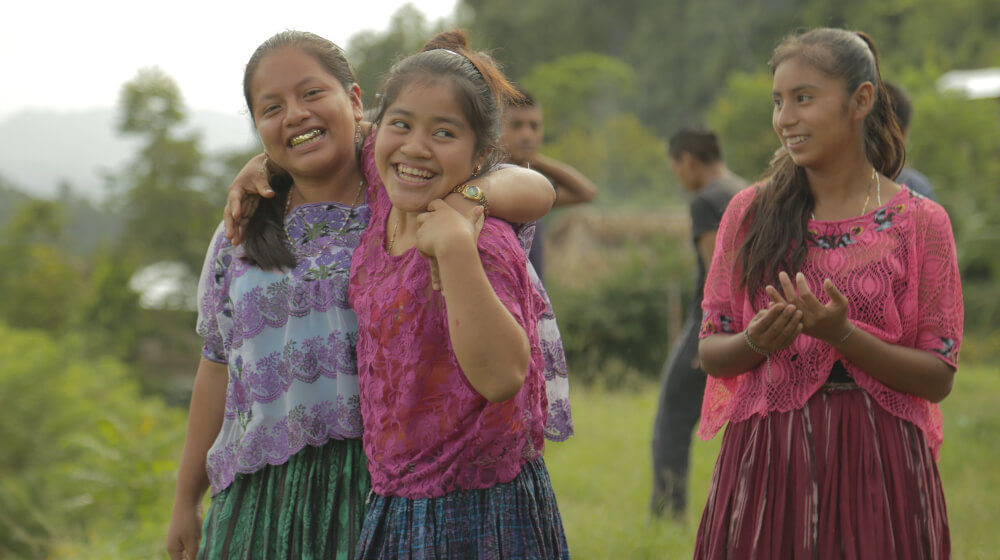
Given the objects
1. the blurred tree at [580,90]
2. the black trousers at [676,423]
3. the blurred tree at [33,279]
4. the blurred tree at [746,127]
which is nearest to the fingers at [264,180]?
the black trousers at [676,423]

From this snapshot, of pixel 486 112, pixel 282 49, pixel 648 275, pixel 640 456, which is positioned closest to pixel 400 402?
pixel 486 112

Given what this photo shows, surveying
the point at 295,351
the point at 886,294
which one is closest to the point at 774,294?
the point at 886,294

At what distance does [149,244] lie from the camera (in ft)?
84.7

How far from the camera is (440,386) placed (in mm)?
1709

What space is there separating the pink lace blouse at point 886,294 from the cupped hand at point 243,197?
1.18 meters

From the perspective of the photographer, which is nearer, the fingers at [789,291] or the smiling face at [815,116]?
the fingers at [789,291]

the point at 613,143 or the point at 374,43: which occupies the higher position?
the point at 374,43

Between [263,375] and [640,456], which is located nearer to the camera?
[263,375]

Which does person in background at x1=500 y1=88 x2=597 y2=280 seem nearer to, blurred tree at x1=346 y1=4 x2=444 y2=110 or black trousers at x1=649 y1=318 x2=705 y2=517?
black trousers at x1=649 y1=318 x2=705 y2=517

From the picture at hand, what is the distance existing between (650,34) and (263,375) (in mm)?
38874

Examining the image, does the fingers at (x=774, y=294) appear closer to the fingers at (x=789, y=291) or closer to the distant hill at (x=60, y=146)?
the fingers at (x=789, y=291)

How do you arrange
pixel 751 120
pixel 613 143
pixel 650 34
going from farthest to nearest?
pixel 650 34
pixel 613 143
pixel 751 120

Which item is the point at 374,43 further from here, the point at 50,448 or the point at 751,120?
the point at 50,448

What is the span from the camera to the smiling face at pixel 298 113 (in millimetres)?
1978
